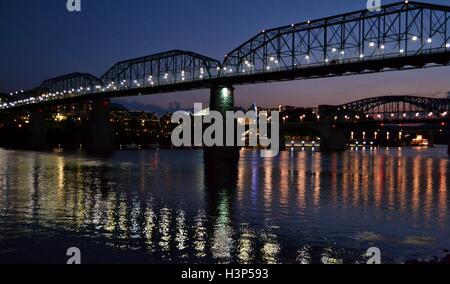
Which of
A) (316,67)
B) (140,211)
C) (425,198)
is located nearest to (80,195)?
(140,211)

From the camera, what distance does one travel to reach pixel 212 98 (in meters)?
100

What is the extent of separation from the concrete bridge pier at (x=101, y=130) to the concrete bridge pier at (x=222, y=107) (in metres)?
51.0

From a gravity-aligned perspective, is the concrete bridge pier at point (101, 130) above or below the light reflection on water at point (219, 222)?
above

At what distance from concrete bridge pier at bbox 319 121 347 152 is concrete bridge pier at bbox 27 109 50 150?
81845 millimetres

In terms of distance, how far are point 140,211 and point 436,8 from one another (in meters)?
62.0

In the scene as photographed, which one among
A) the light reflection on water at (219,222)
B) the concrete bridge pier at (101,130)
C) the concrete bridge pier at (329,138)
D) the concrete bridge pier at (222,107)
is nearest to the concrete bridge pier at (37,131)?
the concrete bridge pier at (101,130)

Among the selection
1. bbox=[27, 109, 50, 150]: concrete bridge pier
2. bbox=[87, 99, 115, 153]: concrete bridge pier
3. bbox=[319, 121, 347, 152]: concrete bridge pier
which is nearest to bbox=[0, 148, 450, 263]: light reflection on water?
bbox=[87, 99, 115, 153]: concrete bridge pier

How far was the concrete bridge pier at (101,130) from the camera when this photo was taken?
143000 millimetres

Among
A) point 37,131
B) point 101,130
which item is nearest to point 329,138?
point 101,130

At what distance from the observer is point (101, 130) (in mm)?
143875

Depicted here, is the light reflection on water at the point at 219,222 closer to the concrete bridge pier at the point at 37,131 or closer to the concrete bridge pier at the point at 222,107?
the concrete bridge pier at the point at 222,107

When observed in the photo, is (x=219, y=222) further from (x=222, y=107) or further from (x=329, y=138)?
(x=329, y=138)

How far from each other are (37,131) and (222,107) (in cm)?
9267
